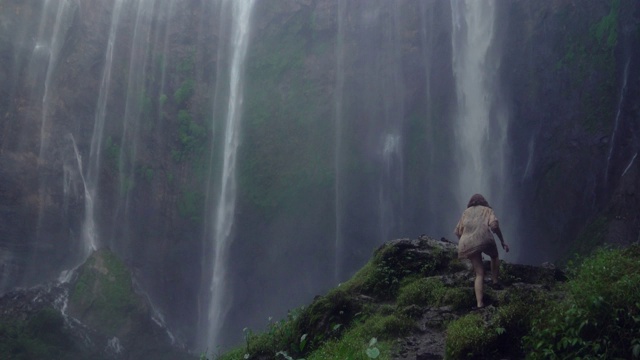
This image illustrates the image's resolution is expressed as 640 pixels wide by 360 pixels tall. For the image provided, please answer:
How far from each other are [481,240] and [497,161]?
1588 centimetres

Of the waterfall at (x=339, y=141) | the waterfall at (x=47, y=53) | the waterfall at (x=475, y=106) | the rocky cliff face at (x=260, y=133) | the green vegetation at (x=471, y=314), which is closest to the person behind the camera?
the green vegetation at (x=471, y=314)

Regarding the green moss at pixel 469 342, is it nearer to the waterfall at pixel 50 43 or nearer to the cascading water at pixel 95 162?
the cascading water at pixel 95 162

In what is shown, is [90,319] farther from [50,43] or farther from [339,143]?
[339,143]

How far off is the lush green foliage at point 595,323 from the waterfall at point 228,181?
19.5 m

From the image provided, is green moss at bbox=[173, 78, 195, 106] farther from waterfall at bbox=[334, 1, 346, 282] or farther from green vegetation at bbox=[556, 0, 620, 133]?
green vegetation at bbox=[556, 0, 620, 133]

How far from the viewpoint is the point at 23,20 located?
2383cm

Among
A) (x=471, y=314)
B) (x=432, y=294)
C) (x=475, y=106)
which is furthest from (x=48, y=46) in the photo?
(x=471, y=314)

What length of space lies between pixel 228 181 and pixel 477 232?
63.1ft

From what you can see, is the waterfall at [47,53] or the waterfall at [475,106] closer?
the waterfall at [475,106]

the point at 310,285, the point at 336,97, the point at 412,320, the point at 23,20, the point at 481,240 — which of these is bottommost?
the point at 310,285

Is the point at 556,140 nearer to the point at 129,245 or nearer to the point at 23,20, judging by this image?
the point at 129,245

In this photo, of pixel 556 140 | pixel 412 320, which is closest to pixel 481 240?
pixel 412 320

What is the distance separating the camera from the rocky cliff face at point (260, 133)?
21594 mm

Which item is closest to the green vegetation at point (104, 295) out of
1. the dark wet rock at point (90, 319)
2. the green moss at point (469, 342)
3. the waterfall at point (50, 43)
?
the dark wet rock at point (90, 319)
